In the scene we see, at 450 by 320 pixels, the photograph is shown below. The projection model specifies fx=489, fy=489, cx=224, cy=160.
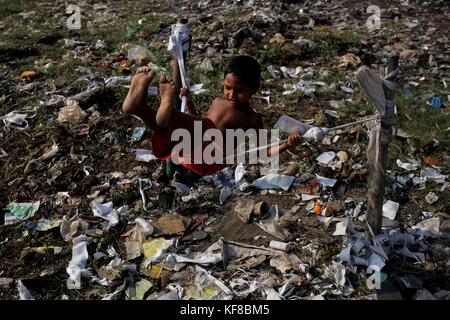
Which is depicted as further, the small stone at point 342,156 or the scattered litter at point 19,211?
the small stone at point 342,156

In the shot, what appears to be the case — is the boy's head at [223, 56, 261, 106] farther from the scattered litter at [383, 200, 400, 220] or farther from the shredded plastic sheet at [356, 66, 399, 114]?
the scattered litter at [383, 200, 400, 220]

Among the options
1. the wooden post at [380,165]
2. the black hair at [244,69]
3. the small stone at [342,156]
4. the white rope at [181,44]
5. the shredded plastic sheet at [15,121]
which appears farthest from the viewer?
the shredded plastic sheet at [15,121]

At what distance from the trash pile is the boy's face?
0.36 meters

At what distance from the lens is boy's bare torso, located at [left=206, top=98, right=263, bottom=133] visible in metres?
3.11

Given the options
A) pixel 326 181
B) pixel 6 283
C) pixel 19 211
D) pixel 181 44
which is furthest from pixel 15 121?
pixel 326 181

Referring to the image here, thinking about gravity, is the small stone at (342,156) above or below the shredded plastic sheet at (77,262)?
above

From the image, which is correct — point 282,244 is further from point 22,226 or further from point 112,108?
point 112,108

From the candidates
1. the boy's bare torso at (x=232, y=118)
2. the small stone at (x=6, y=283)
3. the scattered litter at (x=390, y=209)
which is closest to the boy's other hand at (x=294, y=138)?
the boy's bare torso at (x=232, y=118)

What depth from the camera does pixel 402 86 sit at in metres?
5.52

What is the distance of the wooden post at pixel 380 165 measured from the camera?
270cm

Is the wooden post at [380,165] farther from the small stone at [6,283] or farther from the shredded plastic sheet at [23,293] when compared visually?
the small stone at [6,283]

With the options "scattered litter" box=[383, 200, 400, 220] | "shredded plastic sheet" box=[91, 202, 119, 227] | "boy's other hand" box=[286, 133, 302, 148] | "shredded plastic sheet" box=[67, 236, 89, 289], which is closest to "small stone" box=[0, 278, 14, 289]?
"shredded plastic sheet" box=[67, 236, 89, 289]

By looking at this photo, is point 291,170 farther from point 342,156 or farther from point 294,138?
point 294,138

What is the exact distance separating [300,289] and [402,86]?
3.42 meters
